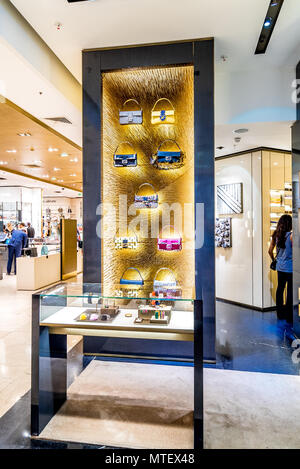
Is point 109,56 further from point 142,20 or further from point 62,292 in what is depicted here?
point 62,292

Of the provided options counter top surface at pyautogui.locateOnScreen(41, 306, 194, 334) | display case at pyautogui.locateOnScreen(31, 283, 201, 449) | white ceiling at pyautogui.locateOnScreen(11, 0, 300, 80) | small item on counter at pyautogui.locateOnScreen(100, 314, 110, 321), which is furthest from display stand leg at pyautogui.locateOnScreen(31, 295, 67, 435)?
white ceiling at pyautogui.locateOnScreen(11, 0, 300, 80)

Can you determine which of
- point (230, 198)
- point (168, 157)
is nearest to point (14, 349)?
point (168, 157)

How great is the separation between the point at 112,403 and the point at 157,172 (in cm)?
242

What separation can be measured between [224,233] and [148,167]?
2.68m

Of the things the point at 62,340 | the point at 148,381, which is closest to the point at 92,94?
the point at 62,340

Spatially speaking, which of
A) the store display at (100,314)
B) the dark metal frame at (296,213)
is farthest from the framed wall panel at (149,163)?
the dark metal frame at (296,213)

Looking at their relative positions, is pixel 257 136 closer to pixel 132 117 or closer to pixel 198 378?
pixel 132 117

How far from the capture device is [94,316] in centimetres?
207

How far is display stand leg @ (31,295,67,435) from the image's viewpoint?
1973 mm

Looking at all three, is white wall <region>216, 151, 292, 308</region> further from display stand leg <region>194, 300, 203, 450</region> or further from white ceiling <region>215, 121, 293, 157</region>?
display stand leg <region>194, 300, 203, 450</region>

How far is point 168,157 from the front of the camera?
3.24 metres

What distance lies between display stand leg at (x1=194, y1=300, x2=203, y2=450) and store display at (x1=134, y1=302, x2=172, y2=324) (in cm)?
23

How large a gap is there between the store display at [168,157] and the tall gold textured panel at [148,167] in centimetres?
7
